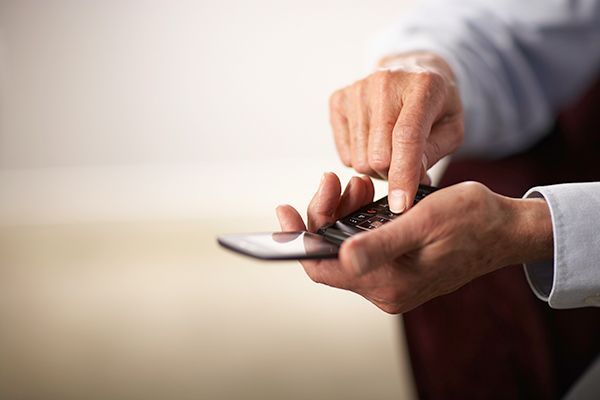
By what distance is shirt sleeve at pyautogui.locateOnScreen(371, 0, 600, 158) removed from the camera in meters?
0.88

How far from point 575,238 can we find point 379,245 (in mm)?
184

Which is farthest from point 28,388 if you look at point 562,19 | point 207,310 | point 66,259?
point 562,19

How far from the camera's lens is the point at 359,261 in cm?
42

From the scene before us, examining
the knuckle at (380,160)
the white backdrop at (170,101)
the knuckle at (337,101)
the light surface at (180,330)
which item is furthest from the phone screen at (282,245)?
the white backdrop at (170,101)

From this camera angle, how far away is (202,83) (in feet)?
6.07

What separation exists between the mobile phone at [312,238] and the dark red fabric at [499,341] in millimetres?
272

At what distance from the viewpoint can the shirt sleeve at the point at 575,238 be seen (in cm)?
51

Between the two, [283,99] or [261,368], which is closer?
[261,368]

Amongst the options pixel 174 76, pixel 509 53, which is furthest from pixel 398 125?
pixel 174 76

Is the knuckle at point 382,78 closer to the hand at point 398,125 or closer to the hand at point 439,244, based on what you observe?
the hand at point 398,125

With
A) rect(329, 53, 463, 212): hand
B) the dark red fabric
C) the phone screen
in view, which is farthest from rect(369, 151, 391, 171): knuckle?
the dark red fabric

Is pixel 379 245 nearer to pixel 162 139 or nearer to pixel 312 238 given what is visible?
pixel 312 238

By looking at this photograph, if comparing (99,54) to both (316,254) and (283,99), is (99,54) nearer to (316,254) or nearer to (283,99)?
(283,99)

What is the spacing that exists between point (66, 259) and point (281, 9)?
0.89 metres
